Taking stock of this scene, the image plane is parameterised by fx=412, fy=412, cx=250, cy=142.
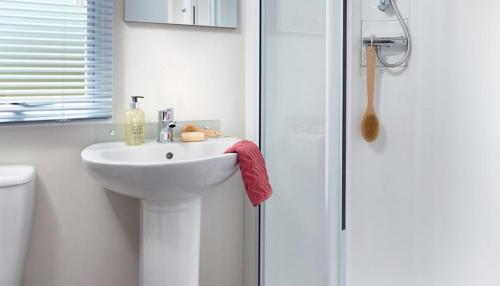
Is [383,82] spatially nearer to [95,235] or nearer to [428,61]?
[428,61]

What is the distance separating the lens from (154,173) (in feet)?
3.78

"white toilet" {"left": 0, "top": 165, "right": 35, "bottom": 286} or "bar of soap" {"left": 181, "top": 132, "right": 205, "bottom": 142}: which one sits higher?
Result: "bar of soap" {"left": 181, "top": 132, "right": 205, "bottom": 142}

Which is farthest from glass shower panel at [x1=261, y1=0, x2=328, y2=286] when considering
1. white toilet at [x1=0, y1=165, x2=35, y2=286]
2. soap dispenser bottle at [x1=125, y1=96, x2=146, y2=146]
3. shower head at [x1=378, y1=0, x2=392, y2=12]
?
white toilet at [x1=0, y1=165, x2=35, y2=286]

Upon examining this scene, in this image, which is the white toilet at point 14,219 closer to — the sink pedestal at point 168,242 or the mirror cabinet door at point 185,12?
the sink pedestal at point 168,242

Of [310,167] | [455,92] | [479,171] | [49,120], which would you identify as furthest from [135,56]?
[479,171]

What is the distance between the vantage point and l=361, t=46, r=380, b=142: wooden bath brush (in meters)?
1.88

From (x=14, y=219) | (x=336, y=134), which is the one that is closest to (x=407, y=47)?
(x=336, y=134)

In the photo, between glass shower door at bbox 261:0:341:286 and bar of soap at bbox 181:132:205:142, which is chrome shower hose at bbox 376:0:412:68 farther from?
bar of soap at bbox 181:132:205:142

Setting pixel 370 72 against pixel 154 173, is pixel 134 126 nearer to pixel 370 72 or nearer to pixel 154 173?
pixel 154 173

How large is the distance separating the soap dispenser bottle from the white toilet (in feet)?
1.11

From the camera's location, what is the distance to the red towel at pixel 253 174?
4.24 ft

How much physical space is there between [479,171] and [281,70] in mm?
1119

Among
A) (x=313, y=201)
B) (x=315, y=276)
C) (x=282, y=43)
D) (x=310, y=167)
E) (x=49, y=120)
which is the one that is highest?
(x=282, y=43)

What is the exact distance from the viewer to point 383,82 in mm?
1941
